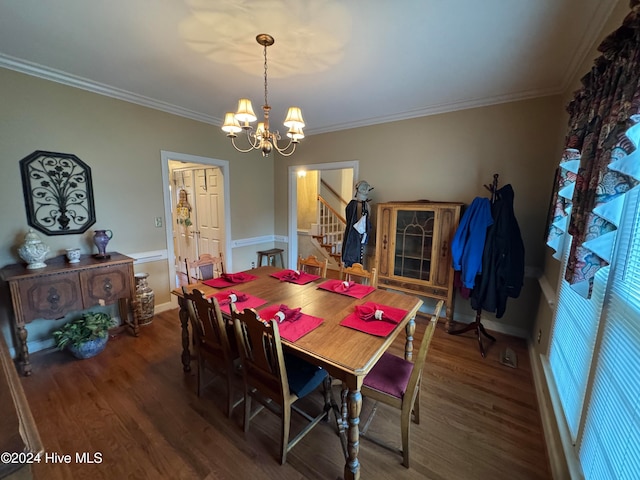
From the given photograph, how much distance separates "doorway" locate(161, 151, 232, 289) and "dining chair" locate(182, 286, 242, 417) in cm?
190

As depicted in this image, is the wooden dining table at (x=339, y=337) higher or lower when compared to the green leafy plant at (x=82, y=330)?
higher

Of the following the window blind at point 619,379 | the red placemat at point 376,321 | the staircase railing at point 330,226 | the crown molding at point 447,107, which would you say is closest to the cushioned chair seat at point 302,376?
the red placemat at point 376,321

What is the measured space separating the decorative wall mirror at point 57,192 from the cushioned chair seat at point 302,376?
2636 millimetres

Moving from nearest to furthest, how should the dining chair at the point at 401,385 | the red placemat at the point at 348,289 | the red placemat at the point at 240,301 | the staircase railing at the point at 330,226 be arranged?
1. the dining chair at the point at 401,385
2. the red placemat at the point at 240,301
3. the red placemat at the point at 348,289
4. the staircase railing at the point at 330,226

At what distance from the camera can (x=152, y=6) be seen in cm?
155

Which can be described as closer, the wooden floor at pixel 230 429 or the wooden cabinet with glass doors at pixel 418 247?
the wooden floor at pixel 230 429

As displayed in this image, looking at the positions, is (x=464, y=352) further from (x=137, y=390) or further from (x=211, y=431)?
(x=137, y=390)

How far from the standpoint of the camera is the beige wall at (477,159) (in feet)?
8.55

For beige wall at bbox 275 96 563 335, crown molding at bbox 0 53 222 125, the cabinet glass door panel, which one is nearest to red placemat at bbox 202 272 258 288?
the cabinet glass door panel

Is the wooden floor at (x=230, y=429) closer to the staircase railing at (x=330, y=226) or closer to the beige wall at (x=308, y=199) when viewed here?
the staircase railing at (x=330, y=226)

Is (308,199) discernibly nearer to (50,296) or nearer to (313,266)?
(313,266)

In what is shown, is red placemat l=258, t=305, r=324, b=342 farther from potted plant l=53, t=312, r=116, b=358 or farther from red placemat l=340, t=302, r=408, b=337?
potted plant l=53, t=312, r=116, b=358

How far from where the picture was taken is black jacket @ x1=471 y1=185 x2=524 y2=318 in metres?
2.48

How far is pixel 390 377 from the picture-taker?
5.01 ft
